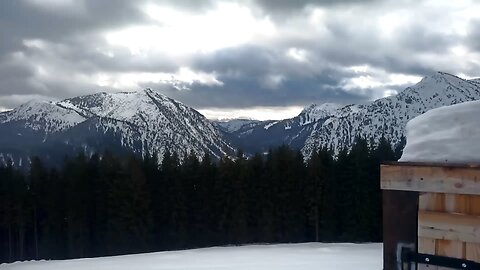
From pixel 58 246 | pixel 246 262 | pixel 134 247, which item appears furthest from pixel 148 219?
pixel 246 262

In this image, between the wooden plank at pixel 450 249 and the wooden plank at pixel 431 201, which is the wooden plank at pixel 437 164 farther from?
the wooden plank at pixel 450 249

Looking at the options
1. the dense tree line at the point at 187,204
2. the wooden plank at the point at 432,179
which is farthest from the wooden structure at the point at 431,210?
the dense tree line at the point at 187,204

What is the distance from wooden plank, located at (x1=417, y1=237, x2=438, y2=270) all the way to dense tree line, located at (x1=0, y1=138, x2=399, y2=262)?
24623 millimetres

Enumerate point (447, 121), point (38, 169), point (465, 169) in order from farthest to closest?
point (38, 169) < point (447, 121) < point (465, 169)

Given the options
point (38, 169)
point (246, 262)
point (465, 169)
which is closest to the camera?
point (465, 169)

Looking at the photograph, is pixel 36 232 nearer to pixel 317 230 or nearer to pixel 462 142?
pixel 317 230

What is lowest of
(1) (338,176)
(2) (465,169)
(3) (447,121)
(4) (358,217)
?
(4) (358,217)

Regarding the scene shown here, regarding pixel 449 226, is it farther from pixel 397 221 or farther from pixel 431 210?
pixel 397 221

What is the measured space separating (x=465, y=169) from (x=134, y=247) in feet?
85.2

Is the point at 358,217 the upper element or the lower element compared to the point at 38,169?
lower

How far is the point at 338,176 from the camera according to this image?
93.1 ft

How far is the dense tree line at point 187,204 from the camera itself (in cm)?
2766

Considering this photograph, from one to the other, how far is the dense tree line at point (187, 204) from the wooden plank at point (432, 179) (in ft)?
81.1

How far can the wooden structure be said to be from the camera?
3.06 m
